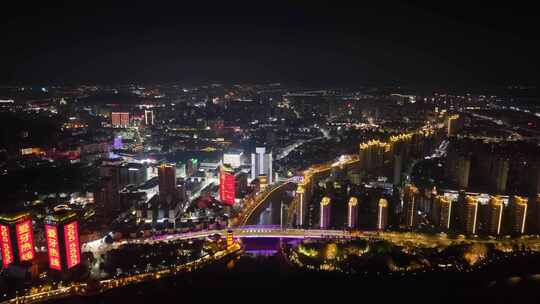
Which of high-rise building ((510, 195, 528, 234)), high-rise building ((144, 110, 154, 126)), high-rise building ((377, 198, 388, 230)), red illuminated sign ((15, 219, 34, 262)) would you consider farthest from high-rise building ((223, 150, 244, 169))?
high-rise building ((510, 195, 528, 234))

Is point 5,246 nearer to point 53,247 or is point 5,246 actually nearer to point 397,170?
point 53,247

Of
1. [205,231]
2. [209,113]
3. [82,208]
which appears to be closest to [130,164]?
[82,208]

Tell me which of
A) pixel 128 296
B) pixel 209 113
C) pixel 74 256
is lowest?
pixel 128 296

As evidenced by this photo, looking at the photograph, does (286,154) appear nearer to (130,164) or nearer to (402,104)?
(130,164)

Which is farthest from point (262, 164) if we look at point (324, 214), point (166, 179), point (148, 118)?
point (148, 118)

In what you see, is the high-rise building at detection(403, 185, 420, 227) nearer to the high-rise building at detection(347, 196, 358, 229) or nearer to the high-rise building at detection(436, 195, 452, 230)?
the high-rise building at detection(436, 195, 452, 230)

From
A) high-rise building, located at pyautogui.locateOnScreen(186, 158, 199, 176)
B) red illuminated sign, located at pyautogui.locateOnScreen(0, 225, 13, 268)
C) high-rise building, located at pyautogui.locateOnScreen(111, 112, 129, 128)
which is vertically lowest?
red illuminated sign, located at pyautogui.locateOnScreen(0, 225, 13, 268)
